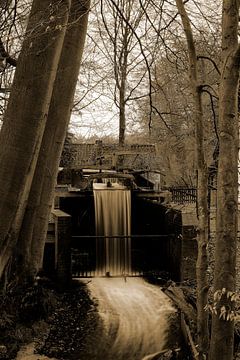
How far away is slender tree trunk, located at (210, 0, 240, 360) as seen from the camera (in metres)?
4.68

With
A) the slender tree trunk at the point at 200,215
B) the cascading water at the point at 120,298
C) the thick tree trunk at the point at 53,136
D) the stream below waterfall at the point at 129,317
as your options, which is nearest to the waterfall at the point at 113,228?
the cascading water at the point at 120,298

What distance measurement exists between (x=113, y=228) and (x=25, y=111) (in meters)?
9.40

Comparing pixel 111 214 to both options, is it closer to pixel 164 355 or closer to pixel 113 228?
pixel 113 228

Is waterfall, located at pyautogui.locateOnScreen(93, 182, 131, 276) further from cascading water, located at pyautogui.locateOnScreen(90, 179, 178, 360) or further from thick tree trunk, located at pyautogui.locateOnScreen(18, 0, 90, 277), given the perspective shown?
thick tree trunk, located at pyautogui.locateOnScreen(18, 0, 90, 277)

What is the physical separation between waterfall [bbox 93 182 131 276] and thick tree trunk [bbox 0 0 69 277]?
27.6 ft

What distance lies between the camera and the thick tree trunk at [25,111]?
6648mm

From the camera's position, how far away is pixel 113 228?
51.5 feet

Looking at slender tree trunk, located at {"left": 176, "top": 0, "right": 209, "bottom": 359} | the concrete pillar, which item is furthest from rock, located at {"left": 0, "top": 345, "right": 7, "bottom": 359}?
the concrete pillar

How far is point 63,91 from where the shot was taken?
9.12 metres

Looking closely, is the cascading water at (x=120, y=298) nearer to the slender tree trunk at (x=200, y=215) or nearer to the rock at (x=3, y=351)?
the rock at (x=3, y=351)

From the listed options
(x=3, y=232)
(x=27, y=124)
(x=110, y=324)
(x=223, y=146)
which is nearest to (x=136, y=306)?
(x=110, y=324)

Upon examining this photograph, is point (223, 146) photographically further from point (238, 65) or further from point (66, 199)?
point (66, 199)

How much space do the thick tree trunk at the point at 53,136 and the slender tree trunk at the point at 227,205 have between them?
4.72 meters

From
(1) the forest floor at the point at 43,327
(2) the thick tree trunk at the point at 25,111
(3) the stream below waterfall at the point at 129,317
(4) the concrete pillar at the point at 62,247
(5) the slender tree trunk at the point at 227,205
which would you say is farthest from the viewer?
(4) the concrete pillar at the point at 62,247
